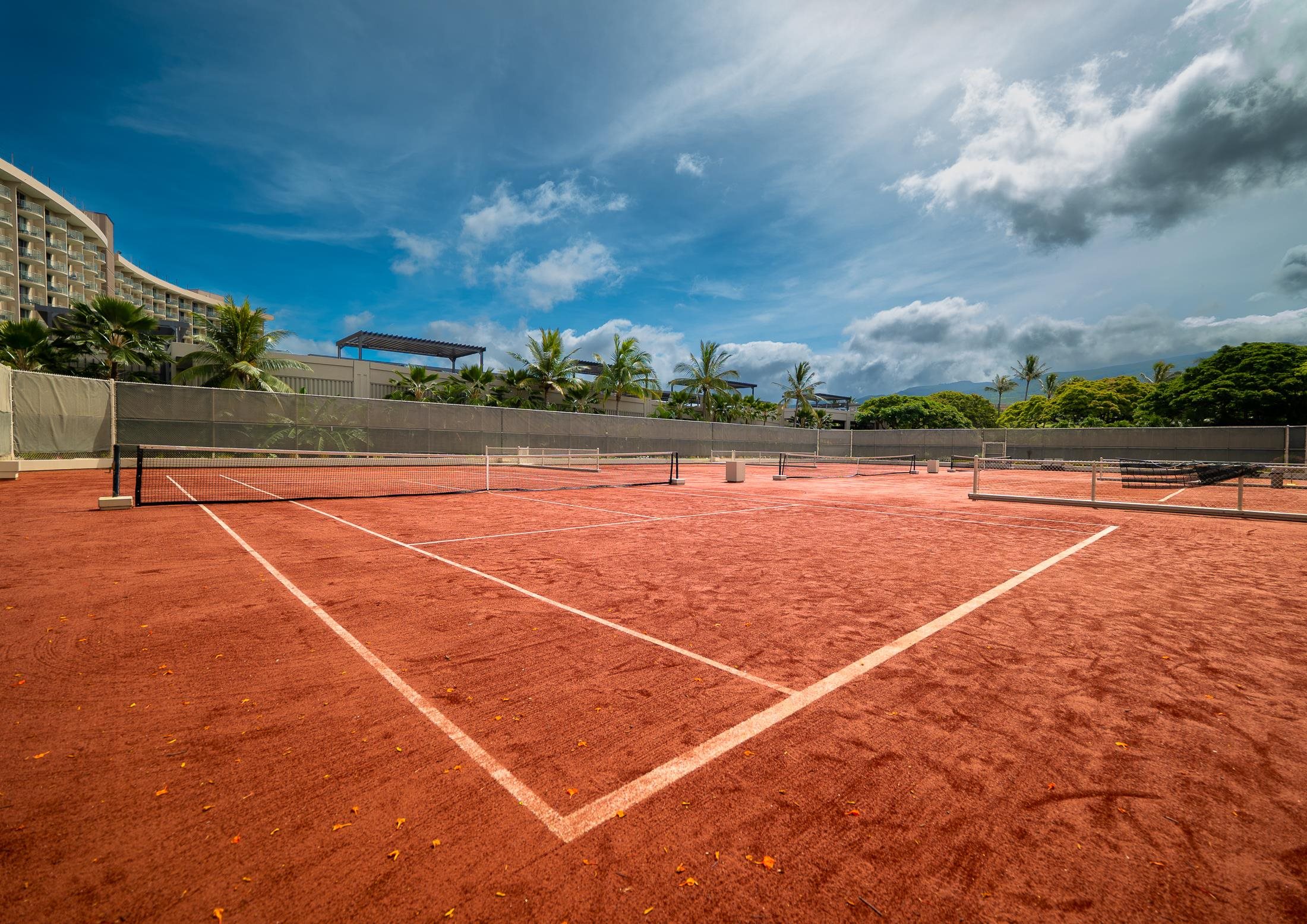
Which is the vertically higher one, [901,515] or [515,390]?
[515,390]

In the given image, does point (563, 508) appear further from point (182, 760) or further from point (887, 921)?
point (887, 921)

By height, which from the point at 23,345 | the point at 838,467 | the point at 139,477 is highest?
the point at 23,345

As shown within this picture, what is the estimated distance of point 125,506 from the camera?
10336mm

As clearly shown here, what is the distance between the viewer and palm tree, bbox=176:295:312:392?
25.5 m

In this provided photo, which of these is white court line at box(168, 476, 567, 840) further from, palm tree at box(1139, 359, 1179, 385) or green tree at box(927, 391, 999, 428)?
palm tree at box(1139, 359, 1179, 385)

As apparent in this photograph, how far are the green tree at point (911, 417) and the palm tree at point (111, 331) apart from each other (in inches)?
2443

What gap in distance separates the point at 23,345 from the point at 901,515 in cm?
3496

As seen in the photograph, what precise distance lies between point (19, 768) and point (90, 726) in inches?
14.2

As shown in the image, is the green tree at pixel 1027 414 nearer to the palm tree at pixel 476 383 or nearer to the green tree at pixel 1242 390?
the green tree at pixel 1242 390

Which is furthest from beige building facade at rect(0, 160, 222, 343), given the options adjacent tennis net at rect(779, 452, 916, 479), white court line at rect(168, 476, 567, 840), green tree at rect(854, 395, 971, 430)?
green tree at rect(854, 395, 971, 430)

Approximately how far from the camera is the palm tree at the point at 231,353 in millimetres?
25547

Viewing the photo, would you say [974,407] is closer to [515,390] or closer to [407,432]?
[515,390]

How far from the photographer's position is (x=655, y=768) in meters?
2.65

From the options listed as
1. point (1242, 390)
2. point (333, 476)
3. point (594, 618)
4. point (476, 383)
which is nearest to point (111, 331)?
point (333, 476)
